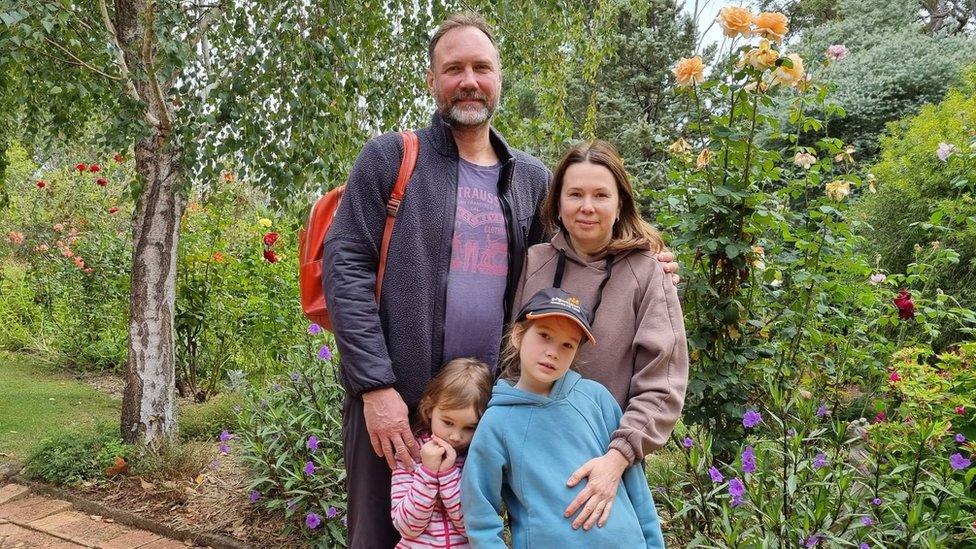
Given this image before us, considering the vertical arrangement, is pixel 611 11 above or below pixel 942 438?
above

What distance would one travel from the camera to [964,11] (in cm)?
1572

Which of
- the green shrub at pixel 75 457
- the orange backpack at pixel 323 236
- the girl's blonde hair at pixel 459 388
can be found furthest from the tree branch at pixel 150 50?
the girl's blonde hair at pixel 459 388

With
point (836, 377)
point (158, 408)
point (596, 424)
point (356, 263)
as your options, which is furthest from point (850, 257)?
point (158, 408)

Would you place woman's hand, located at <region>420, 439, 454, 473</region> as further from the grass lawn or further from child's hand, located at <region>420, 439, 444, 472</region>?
the grass lawn

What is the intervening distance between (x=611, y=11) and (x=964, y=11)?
14627 millimetres

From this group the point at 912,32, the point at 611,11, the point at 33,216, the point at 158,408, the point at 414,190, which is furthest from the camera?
the point at 912,32

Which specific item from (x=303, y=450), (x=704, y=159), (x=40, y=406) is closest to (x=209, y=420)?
(x=303, y=450)

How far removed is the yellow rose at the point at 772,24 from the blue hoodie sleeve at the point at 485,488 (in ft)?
6.00

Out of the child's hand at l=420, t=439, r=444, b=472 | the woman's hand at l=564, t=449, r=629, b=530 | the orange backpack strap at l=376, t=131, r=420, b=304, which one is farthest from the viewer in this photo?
the orange backpack strap at l=376, t=131, r=420, b=304

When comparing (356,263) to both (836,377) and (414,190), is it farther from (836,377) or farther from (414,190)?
(836,377)

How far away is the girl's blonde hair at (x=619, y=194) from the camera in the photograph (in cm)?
165

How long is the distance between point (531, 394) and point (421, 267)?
46 centimetres

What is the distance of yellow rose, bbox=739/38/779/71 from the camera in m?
2.48

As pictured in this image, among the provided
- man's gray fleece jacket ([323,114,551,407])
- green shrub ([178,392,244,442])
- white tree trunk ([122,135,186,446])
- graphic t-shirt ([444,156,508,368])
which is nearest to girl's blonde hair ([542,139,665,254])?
graphic t-shirt ([444,156,508,368])
